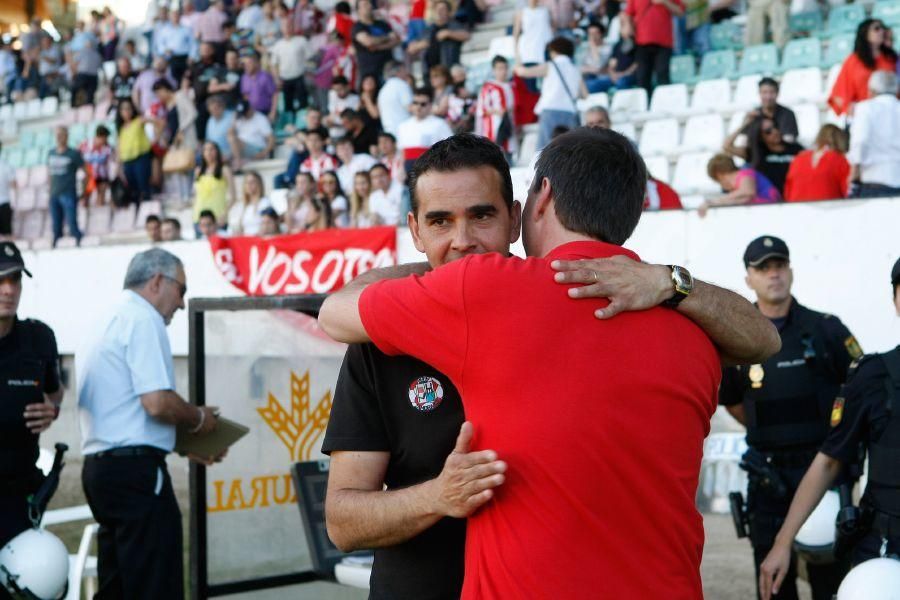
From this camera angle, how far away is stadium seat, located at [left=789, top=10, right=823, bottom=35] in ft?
42.3

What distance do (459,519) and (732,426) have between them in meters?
6.58

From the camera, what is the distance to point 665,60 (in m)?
12.8

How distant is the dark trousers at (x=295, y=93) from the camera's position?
15961 mm

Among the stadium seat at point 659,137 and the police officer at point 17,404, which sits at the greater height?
the stadium seat at point 659,137

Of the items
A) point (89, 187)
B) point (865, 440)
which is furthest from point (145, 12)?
point (865, 440)

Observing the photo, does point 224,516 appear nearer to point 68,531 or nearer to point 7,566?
point 7,566

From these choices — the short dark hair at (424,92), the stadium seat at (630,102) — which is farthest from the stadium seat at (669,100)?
the short dark hair at (424,92)

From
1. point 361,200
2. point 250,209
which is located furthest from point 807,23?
point 250,209

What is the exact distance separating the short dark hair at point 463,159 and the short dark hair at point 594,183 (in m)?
0.16

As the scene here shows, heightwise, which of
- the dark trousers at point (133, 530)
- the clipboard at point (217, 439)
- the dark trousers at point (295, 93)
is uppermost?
the dark trousers at point (295, 93)

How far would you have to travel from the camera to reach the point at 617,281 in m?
2.04

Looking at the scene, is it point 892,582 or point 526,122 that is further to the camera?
point 526,122

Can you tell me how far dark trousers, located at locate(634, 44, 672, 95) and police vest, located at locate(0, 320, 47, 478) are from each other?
29.7 feet

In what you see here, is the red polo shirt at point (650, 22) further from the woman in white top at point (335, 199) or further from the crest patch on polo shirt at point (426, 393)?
the crest patch on polo shirt at point (426, 393)
